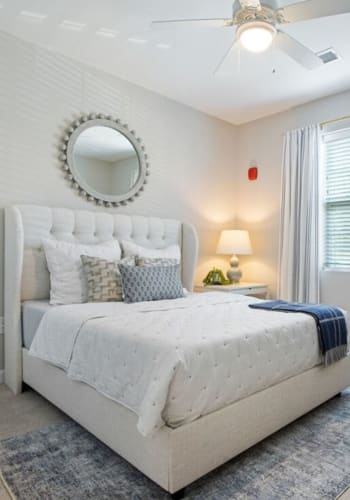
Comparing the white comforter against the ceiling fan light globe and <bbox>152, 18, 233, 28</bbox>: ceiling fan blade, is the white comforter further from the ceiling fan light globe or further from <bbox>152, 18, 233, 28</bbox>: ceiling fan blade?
<bbox>152, 18, 233, 28</bbox>: ceiling fan blade

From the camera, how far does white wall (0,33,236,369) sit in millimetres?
2775

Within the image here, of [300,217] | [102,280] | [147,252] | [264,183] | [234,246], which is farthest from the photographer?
[264,183]

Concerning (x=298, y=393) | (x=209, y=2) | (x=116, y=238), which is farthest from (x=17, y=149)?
(x=298, y=393)

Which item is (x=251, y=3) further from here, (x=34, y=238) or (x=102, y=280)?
(x=34, y=238)

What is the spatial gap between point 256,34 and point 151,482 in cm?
232

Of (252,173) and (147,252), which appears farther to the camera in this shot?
(252,173)

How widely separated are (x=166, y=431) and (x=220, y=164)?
361 cm

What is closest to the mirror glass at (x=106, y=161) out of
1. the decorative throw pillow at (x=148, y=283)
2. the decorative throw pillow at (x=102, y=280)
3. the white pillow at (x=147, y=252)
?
the white pillow at (x=147, y=252)

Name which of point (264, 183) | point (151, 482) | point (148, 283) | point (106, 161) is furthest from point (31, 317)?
point (264, 183)

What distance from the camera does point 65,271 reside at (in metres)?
2.66

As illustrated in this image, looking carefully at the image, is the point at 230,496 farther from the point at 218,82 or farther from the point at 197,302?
the point at 218,82

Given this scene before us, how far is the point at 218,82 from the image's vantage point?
3.43 meters

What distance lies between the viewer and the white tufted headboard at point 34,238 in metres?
2.52

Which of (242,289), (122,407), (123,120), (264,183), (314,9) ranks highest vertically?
(314,9)
